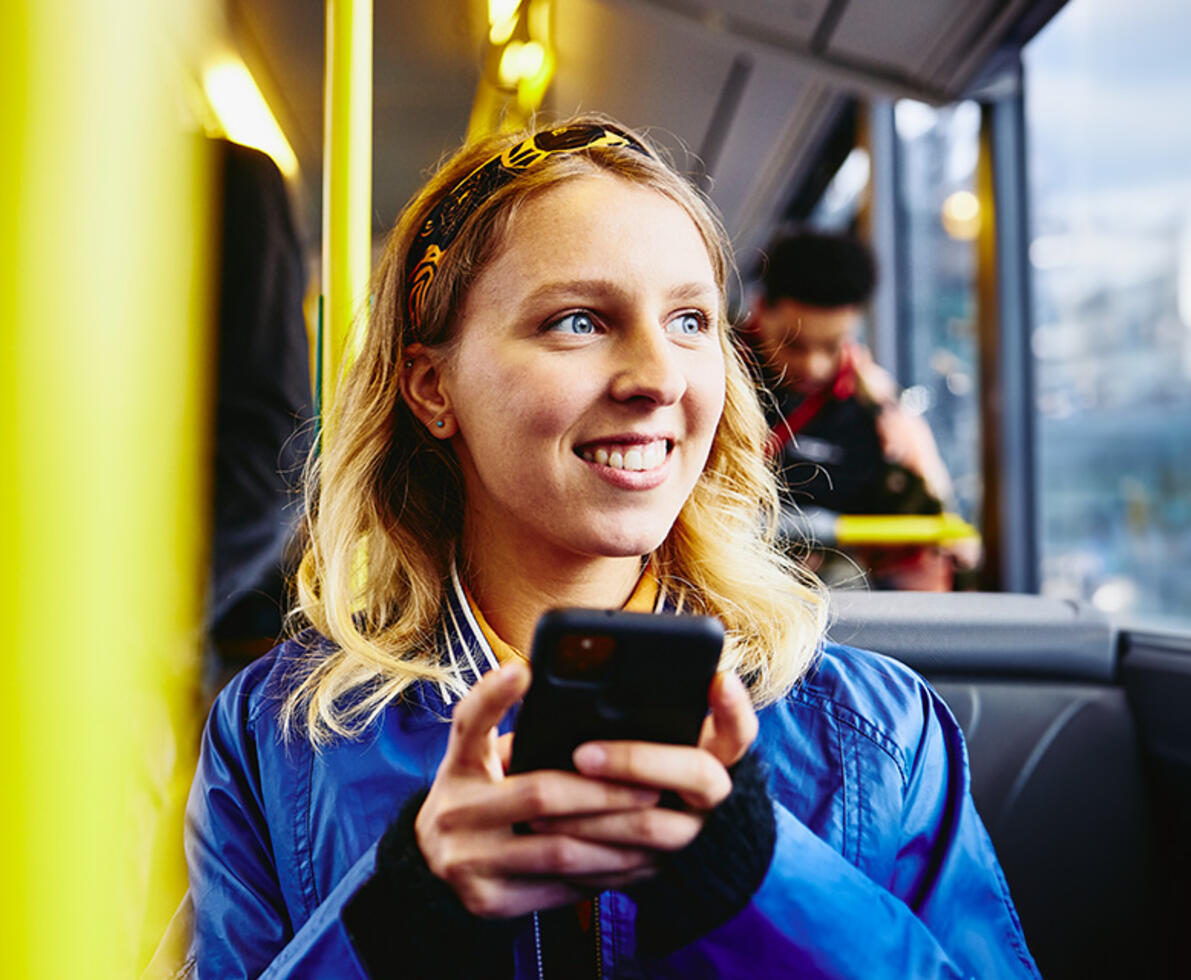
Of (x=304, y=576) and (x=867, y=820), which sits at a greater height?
(x=304, y=576)

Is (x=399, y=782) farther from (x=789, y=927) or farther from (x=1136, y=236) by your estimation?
(x=1136, y=236)

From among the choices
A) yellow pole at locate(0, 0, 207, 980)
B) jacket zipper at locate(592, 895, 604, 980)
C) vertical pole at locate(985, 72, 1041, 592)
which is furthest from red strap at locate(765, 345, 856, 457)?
yellow pole at locate(0, 0, 207, 980)

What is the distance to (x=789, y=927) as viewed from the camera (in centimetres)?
60

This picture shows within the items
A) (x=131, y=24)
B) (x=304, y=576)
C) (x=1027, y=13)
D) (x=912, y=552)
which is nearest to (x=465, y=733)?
(x=131, y=24)

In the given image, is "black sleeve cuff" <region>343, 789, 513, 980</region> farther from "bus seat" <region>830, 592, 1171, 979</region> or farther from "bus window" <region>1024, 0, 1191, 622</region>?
"bus window" <region>1024, 0, 1191, 622</region>

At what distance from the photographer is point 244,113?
772mm

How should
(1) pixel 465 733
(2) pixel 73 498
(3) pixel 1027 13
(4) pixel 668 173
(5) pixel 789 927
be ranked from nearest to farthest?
(2) pixel 73 498 → (1) pixel 465 733 → (5) pixel 789 927 → (4) pixel 668 173 → (3) pixel 1027 13

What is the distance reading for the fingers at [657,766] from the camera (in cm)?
48

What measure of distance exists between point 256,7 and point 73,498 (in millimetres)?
541

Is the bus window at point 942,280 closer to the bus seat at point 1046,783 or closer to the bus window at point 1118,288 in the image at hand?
the bus window at point 1118,288

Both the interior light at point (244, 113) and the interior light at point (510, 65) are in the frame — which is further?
the interior light at point (510, 65)

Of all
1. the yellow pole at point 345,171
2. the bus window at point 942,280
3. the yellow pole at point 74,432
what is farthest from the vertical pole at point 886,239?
the yellow pole at point 74,432

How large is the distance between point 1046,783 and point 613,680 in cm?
82

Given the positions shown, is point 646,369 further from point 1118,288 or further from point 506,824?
point 1118,288
